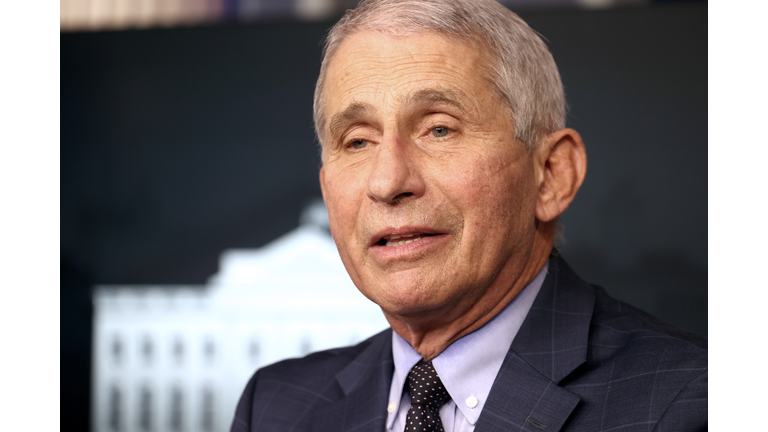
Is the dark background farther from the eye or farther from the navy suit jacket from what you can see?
the eye

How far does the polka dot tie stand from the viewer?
55.1 inches

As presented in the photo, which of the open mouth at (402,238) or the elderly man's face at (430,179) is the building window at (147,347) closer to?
the elderly man's face at (430,179)

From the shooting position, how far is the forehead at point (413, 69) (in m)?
1.39

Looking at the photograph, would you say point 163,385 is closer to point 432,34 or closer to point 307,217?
point 307,217

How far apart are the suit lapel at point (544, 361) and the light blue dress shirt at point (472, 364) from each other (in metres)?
0.04

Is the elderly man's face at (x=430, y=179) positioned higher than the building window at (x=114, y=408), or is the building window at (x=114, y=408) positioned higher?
the elderly man's face at (x=430, y=179)

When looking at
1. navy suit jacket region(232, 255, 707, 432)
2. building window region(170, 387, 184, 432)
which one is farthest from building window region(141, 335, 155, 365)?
navy suit jacket region(232, 255, 707, 432)

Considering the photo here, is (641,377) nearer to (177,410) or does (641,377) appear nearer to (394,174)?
(394,174)

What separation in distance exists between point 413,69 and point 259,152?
223cm

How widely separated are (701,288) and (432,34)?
7.84 ft

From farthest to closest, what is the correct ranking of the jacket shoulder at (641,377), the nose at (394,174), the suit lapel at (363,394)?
the suit lapel at (363,394)
the nose at (394,174)
the jacket shoulder at (641,377)

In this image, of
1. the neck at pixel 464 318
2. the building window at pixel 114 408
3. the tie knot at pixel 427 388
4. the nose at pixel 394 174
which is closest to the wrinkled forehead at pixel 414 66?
the nose at pixel 394 174

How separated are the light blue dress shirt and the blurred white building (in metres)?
1.92

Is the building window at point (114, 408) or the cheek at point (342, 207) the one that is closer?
Answer: the cheek at point (342, 207)
